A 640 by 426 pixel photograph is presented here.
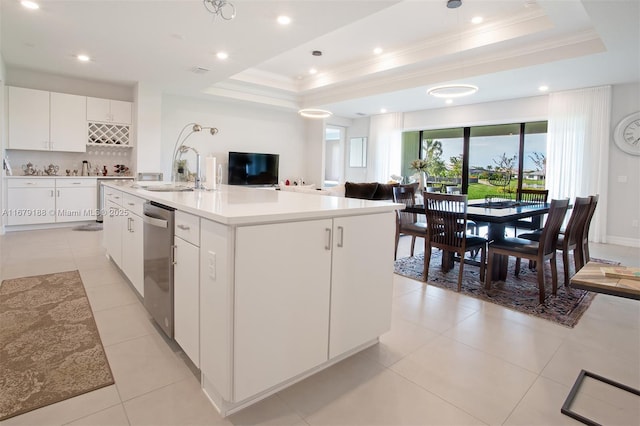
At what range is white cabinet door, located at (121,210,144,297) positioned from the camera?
2.53 metres

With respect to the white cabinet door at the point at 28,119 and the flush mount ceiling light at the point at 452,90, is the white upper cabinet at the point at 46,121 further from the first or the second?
the flush mount ceiling light at the point at 452,90

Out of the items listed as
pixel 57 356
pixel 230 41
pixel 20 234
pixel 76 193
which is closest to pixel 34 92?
pixel 76 193

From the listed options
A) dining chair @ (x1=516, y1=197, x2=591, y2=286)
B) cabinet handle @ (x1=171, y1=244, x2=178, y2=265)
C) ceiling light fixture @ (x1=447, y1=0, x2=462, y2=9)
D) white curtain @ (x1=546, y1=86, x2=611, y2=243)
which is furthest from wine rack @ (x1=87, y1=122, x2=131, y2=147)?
white curtain @ (x1=546, y1=86, x2=611, y2=243)

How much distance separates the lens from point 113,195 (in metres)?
3.40

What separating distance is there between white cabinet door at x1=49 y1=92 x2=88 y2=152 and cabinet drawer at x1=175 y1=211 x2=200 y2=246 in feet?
18.9

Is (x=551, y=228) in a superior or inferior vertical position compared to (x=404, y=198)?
inferior

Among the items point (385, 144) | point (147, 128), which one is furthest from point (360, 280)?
point (385, 144)

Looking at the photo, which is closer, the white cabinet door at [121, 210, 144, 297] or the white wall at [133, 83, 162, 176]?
the white cabinet door at [121, 210, 144, 297]

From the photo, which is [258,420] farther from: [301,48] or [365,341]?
[301,48]

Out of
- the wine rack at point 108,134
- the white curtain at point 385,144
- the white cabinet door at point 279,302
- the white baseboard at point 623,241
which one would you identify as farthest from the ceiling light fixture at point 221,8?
the white baseboard at point 623,241

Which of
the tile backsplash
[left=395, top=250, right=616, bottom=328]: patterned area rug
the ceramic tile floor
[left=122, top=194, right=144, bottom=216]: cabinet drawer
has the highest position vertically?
the tile backsplash

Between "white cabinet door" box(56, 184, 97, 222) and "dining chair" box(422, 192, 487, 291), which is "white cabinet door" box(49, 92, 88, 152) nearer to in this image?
"white cabinet door" box(56, 184, 97, 222)

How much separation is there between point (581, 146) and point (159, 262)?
22.8 ft

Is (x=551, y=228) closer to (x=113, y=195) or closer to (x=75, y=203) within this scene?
(x=113, y=195)
